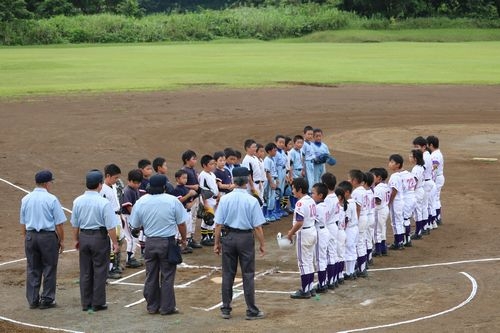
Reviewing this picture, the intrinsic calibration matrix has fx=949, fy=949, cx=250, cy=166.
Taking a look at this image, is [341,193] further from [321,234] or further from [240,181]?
[240,181]

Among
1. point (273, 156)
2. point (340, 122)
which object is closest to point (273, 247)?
point (273, 156)

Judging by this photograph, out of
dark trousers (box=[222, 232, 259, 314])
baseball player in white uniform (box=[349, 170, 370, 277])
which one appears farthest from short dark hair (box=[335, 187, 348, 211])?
dark trousers (box=[222, 232, 259, 314])

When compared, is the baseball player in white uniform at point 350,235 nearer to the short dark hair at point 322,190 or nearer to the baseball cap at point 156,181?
the short dark hair at point 322,190

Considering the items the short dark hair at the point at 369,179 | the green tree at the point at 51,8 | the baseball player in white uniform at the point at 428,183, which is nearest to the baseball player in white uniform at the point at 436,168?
the baseball player in white uniform at the point at 428,183

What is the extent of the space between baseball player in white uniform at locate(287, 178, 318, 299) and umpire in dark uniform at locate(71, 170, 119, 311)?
2.72 meters

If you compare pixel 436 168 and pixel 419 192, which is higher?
pixel 436 168

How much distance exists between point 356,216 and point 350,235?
15.6 inches

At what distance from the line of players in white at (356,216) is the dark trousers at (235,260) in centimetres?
92

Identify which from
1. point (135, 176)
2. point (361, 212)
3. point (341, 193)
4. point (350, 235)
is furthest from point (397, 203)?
point (135, 176)

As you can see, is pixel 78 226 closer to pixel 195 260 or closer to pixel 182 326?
pixel 182 326

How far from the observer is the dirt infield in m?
13.4

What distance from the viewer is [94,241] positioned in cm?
1391

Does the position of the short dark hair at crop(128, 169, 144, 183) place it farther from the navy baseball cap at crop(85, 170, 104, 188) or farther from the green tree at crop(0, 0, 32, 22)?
the green tree at crop(0, 0, 32, 22)

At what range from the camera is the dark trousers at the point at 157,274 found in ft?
44.6
